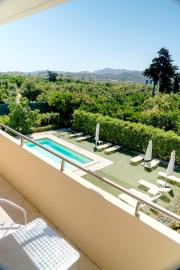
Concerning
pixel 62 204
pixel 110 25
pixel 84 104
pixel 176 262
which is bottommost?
pixel 84 104

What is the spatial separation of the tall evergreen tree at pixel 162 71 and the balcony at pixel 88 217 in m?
38.6

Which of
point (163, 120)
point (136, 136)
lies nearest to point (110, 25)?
point (163, 120)

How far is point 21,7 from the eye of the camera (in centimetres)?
290

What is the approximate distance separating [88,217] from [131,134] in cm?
1111

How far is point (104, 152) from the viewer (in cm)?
1292

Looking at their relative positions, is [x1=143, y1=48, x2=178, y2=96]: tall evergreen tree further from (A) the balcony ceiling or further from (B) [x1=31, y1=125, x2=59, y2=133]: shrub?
(A) the balcony ceiling

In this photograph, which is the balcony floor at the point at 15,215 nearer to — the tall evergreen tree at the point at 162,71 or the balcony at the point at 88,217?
the balcony at the point at 88,217

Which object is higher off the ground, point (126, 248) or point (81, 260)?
point (126, 248)

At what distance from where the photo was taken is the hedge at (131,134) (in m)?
12.3

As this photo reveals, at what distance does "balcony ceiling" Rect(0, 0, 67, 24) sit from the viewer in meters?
2.66

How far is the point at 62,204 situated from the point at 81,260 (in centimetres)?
64

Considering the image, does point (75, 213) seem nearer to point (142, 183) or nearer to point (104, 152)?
point (142, 183)

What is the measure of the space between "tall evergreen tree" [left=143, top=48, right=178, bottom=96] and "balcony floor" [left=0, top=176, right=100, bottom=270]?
3850 centimetres

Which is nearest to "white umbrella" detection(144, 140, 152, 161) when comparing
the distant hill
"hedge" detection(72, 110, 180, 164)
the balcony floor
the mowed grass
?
the mowed grass
